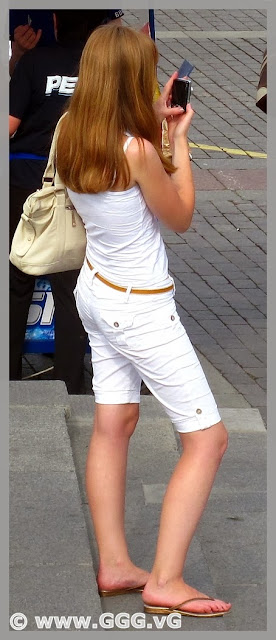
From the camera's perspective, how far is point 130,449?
507 centimetres

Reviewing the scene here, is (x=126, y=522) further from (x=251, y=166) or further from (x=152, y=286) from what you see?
(x=251, y=166)

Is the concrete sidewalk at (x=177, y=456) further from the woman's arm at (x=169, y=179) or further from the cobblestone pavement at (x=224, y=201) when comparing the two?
the woman's arm at (x=169, y=179)

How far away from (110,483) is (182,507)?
28 cm

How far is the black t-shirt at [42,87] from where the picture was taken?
5391 millimetres

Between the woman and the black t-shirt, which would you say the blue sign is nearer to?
the black t-shirt

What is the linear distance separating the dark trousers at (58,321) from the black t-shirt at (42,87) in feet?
1.08

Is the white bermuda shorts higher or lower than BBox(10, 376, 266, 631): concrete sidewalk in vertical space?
higher

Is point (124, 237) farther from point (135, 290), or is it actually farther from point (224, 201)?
point (224, 201)

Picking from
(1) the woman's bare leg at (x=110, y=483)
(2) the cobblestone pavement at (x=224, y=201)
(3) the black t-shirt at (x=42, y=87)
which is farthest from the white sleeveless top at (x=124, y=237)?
(2) the cobblestone pavement at (x=224, y=201)

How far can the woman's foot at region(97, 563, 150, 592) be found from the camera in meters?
3.74

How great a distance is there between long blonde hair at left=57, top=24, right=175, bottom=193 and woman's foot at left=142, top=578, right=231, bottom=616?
120 centimetres

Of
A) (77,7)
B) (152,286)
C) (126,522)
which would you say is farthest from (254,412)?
(152,286)

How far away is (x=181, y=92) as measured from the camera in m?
3.48

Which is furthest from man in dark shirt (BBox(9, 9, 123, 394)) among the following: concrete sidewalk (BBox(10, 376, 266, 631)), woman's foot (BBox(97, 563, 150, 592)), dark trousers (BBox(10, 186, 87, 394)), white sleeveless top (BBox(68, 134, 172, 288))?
woman's foot (BBox(97, 563, 150, 592))
